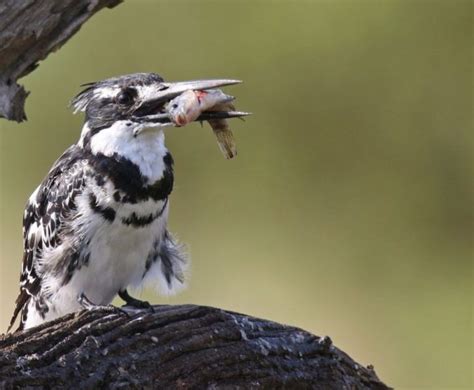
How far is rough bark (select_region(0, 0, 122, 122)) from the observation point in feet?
12.9

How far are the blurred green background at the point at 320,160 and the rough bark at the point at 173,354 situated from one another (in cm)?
337

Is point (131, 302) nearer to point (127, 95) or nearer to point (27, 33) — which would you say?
point (127, 95)

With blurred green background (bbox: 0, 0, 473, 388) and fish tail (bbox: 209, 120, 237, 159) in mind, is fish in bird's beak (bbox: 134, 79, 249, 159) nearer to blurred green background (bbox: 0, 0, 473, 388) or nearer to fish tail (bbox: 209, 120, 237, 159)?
fish tail (bbox: 209, 120, 237, 159)

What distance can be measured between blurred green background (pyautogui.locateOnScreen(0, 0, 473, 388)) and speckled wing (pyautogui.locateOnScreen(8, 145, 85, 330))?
7.41ft

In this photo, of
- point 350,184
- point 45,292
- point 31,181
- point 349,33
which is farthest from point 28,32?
point 349,33

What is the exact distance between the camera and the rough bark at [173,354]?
3176mm

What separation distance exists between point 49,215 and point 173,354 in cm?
137

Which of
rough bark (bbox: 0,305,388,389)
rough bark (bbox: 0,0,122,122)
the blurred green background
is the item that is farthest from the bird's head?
the blurred green background

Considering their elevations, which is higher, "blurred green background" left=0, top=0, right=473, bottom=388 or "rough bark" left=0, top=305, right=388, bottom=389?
"blurred green background" left=0, top=0, right=473, bottom=388

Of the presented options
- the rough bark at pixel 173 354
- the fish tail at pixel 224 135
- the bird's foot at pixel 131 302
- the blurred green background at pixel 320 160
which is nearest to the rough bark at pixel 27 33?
the fish tail at pixel 224 135

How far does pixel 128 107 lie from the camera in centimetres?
435

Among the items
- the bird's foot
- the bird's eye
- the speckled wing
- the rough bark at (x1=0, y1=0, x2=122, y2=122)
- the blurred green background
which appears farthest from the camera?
the blurred green background

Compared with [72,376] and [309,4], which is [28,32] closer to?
[72,376]

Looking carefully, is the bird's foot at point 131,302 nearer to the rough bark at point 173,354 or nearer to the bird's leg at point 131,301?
the bird's leg at point 131,301
